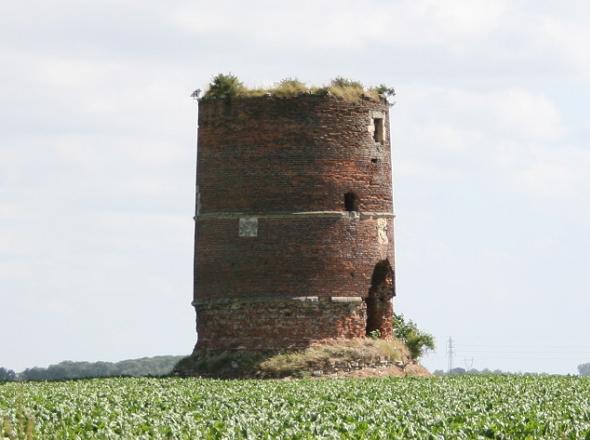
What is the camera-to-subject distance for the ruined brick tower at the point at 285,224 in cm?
3222

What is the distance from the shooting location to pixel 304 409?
22.8m

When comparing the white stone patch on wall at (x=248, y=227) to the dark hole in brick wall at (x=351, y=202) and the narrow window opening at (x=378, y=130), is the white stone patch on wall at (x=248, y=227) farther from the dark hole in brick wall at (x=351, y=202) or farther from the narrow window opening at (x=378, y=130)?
the narrow window opening at (x=378, y=130)

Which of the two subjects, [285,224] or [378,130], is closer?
[285,224]

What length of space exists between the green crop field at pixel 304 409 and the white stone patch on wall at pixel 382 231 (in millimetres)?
4107

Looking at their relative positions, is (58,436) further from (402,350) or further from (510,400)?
(402,350)

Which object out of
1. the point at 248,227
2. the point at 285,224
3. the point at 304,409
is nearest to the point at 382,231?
the point at 285,224

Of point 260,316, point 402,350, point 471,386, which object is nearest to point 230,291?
point 260,316

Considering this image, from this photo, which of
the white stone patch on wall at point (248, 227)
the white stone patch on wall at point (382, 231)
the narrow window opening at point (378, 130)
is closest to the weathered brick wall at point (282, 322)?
the white stone patch on wall at point (248, 227)

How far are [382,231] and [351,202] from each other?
1.08 m

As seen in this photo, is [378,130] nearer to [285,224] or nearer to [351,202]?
[351,202]

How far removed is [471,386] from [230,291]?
21.0 ft

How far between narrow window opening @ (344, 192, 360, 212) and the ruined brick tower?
23 mm

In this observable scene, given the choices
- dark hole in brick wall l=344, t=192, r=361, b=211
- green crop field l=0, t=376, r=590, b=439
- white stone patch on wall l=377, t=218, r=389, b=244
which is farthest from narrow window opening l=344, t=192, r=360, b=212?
green crop field l=0, t=376, r=590, b=439

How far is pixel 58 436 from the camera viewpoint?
61.3 ft
